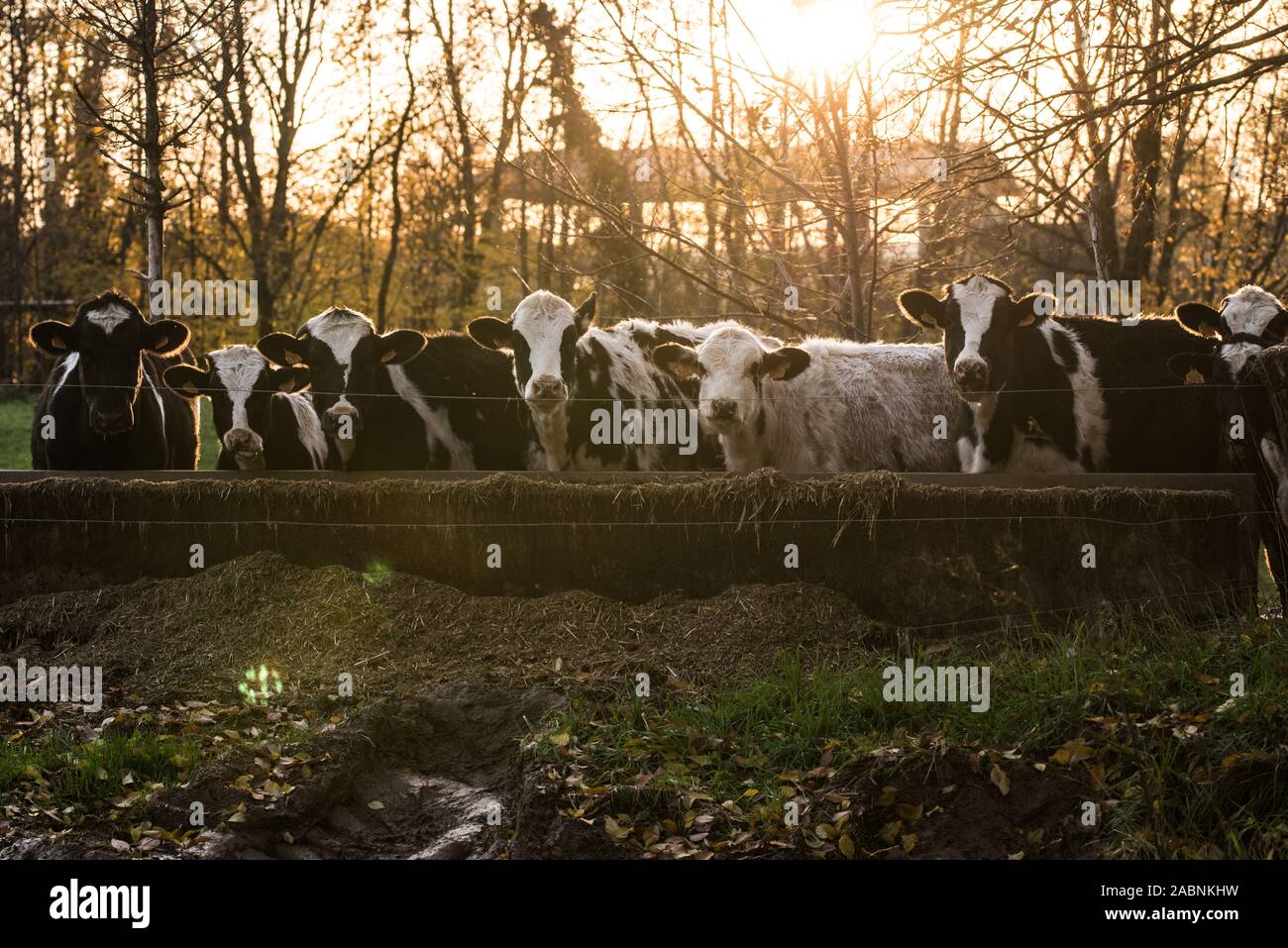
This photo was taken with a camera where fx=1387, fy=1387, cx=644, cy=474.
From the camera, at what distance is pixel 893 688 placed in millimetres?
6422

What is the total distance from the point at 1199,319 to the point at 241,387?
7.11m

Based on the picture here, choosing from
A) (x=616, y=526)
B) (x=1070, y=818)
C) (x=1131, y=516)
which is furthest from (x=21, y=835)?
(x=1131, y=516)

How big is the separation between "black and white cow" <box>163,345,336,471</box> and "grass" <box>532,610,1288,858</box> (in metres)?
4.79

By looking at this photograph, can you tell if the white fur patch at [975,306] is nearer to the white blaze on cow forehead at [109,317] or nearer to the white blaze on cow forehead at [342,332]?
the white blaze on cow forehead at [342,332]

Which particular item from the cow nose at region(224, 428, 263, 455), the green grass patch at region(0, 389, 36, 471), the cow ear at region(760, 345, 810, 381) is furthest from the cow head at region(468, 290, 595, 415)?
the green grass patch at region(0, 389, 36, 471)

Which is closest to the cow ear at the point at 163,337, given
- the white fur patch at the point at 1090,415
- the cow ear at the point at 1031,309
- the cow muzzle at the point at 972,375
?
the cow muzzle at the point at 972,375

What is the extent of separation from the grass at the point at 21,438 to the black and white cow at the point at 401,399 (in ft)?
19.6

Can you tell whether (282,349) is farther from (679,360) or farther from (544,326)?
(679,360)

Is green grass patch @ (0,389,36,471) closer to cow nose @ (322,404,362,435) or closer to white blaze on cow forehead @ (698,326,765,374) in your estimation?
cow nose @ (322,404,362,435)

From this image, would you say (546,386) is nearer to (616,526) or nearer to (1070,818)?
(616,526)

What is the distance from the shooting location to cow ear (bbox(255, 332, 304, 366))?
33.9ft

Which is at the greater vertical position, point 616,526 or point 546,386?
point 546,386
